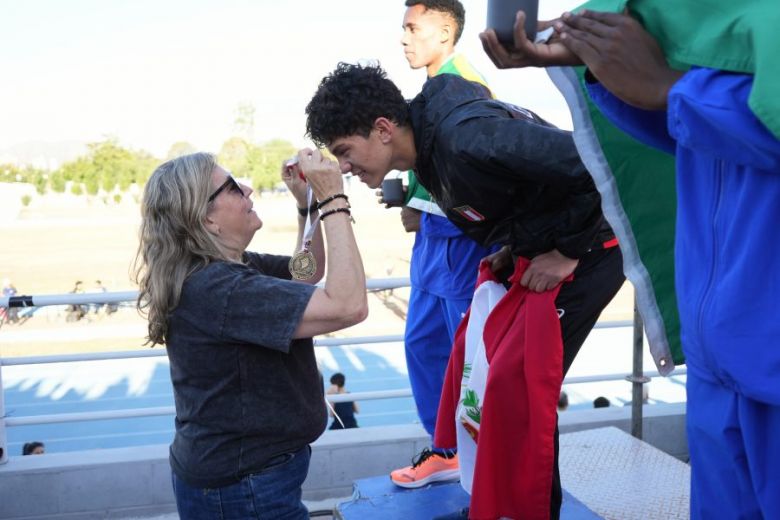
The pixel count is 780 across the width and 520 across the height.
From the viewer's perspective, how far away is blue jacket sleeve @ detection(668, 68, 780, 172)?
100 centimetres

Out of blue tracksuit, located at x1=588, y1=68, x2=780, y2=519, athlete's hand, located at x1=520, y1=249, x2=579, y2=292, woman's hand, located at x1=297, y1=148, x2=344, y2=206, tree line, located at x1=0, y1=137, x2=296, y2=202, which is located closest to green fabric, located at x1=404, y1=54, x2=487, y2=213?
athlete's hand, located at x1=520, y1=249, x2=579, y2=292

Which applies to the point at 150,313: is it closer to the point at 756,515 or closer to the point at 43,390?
the point at 756,515

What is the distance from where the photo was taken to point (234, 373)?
1929 millimetres

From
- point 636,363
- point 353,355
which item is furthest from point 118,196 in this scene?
point 636,363

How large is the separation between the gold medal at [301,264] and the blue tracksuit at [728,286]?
1233mm

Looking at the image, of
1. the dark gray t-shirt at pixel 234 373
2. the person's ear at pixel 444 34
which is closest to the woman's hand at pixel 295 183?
the dark gray t-shirt at pixel 234 373

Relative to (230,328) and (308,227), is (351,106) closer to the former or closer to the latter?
(308,227)

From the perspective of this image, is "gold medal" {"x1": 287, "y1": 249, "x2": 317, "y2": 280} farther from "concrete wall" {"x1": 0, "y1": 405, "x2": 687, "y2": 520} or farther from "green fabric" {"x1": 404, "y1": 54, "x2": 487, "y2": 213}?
"concrete wall" {"x1": 0, "y1": 405, "x2": 687, "y2": 520}

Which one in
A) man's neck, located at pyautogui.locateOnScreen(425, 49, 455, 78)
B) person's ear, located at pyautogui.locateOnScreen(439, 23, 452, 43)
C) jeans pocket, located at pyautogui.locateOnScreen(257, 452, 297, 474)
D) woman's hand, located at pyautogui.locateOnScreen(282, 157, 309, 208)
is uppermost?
person's ear, located at pyautogui.locateOnScreen(439, 23, 452, 43)

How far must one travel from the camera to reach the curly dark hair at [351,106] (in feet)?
7.50

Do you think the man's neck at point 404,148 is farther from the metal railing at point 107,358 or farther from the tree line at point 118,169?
the tree line at point 118,169

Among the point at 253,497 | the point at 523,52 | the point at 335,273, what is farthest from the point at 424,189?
the point at 523,52

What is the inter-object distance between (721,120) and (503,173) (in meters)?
1.05

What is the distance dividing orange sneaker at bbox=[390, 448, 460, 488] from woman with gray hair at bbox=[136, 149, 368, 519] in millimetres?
1167
